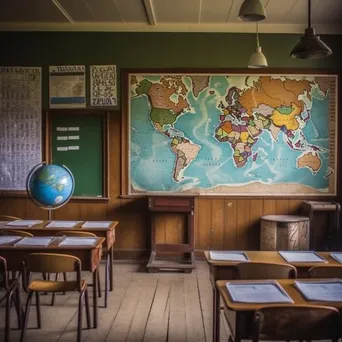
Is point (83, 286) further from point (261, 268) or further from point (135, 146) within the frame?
point (135, 146)

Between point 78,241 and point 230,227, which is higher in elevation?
point 78,241

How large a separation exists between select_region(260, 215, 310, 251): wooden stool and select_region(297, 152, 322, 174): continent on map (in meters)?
0.83

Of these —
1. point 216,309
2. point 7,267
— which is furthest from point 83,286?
point 216,309

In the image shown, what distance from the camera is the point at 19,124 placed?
21.6 ft

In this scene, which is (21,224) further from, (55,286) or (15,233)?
(55,286)

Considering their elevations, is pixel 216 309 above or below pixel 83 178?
below

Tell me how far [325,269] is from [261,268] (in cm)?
40

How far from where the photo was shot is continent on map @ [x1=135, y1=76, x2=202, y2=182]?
6.52 m

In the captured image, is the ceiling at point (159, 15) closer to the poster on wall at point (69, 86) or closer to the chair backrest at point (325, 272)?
the poster on wall at point (69, 86)

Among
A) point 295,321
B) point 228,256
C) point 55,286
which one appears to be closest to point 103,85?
point 55,286

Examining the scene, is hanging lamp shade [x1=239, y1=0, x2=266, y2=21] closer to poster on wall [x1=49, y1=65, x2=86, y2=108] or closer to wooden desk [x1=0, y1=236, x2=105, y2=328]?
wooden desk [x1=0, y1=236, x2=105, y2=328]

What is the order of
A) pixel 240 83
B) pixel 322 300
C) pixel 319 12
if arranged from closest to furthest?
1. pixel 322 300
2. pixel 319 12
3. pixel 240 83

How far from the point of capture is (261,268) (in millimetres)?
3035

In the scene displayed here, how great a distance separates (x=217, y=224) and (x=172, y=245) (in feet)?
2.41
